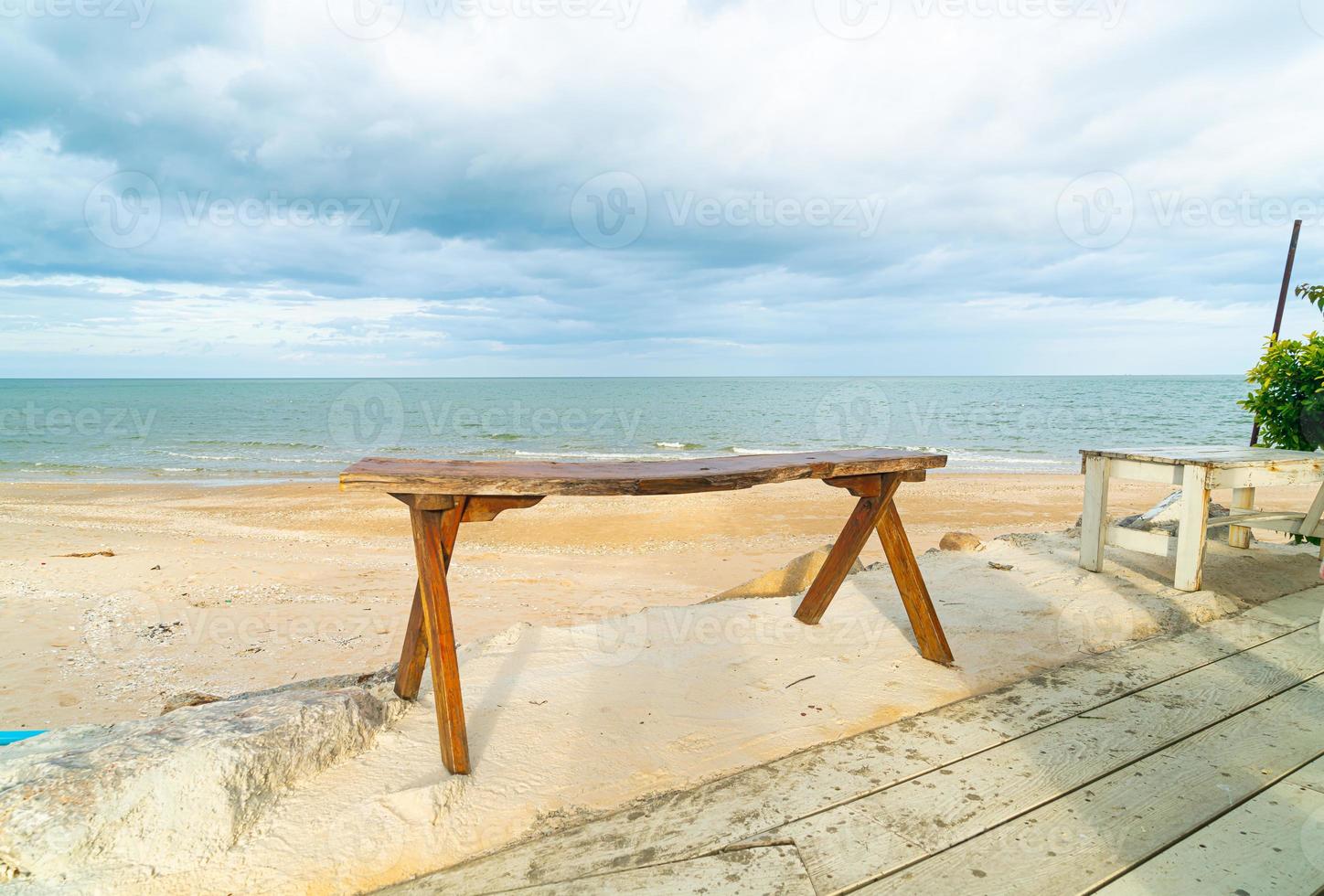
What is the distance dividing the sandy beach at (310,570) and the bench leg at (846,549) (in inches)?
108

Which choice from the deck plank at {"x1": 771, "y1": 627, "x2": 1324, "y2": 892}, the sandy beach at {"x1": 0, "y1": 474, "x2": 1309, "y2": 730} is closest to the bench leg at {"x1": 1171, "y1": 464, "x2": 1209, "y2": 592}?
the deck plank at {"x1": 771, "y1": 627, "x2": 1324, "y2": 892}

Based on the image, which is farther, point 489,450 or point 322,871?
point 489,450

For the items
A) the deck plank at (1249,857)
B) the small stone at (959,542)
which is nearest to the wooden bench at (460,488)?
the deck plank at (1249,857)

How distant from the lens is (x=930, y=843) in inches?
81.4

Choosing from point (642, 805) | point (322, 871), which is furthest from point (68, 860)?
point (642, 805)

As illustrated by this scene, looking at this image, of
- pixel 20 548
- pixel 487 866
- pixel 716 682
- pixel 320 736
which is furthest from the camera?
pixel 20 548

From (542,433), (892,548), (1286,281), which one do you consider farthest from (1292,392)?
(542,433)

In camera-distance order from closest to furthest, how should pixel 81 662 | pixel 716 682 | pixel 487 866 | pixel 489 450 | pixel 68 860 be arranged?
pixel 68 860
pixel 487 866
pixel 716 682
pixel 81 662
pixel 489 450

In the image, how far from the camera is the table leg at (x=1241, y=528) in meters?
5.71

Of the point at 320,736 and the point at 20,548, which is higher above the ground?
the point at 320,736

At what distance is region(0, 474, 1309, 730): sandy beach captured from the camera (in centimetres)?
501

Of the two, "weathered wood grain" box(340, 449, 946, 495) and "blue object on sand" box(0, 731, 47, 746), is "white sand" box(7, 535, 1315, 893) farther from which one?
"blue object on sand" box(0, 731, 47, 746)

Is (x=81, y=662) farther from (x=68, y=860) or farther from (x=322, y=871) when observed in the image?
(x=322, y=871)

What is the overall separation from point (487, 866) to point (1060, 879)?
1.53 meters
